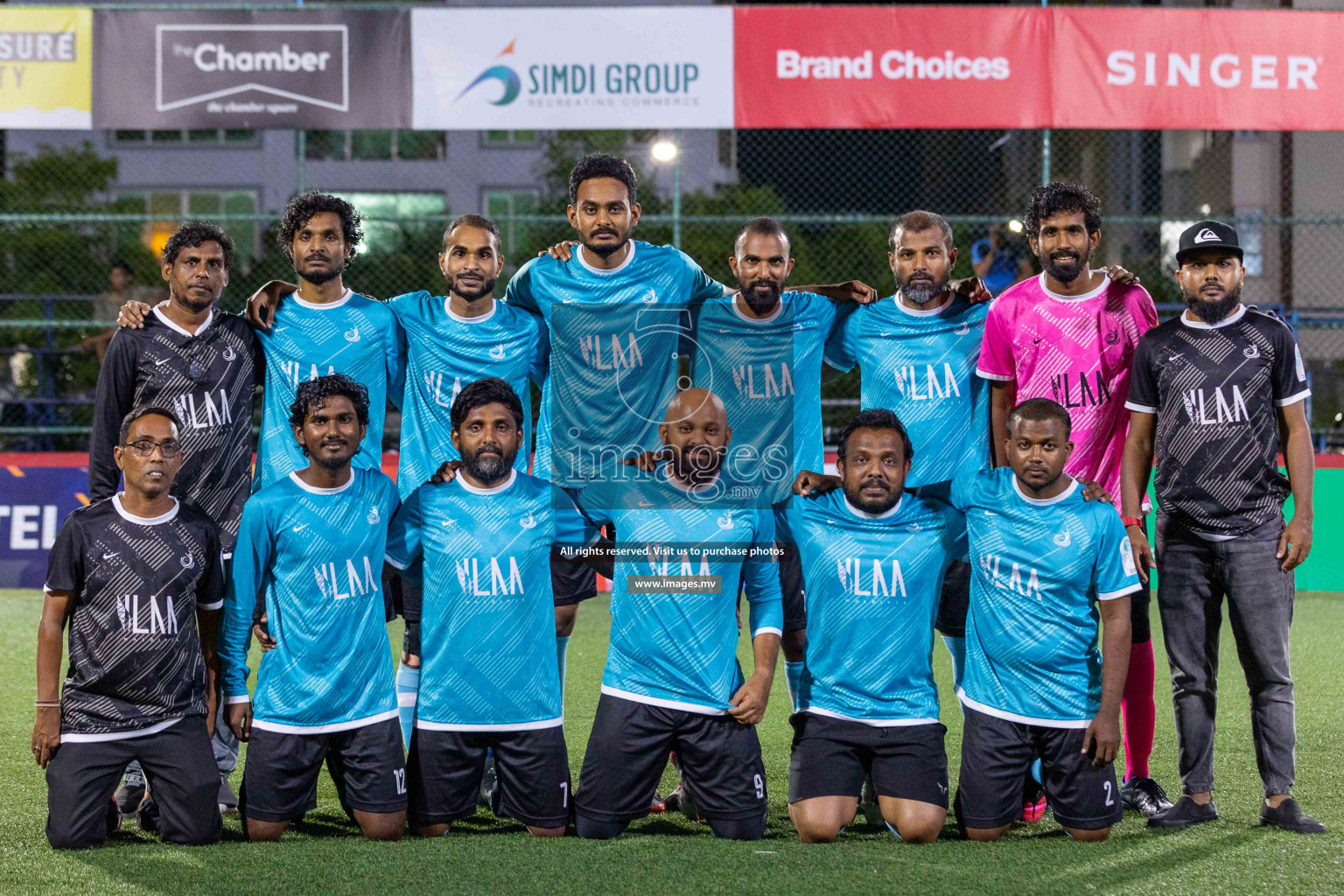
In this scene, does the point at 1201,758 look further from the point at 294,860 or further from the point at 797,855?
the point at 294,860

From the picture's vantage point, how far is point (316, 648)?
447 centimetres

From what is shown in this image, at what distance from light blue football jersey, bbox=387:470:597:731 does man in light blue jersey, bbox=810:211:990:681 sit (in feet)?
4.65

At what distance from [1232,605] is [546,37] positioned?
7.91 metres

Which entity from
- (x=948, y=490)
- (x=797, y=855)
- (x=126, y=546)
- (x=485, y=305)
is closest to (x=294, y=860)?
(x=126, y=546)

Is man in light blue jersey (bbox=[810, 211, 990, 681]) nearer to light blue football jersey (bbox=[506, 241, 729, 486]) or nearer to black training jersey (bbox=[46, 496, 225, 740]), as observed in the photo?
light blue football jersey (bbox=[506, 241, 729, 486])

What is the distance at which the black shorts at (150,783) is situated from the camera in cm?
433

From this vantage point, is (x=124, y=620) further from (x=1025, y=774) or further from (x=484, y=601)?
(x=1025, y=774)

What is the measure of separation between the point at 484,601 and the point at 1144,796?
8.34 ft

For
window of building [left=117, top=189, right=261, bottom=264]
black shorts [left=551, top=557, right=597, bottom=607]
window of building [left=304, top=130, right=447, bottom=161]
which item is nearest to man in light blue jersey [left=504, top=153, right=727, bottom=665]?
black shorts [left=551, top=557, right=597, bottom=607]

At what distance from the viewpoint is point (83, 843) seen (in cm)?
433

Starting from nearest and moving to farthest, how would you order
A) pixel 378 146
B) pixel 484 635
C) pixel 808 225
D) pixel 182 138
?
pixel 484 635 < pixel 808 225 < pixel 378 146 < pixel 182 138

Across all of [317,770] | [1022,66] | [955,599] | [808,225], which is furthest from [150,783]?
[808,225]

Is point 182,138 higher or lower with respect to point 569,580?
higher

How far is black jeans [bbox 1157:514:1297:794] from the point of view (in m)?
4.73
